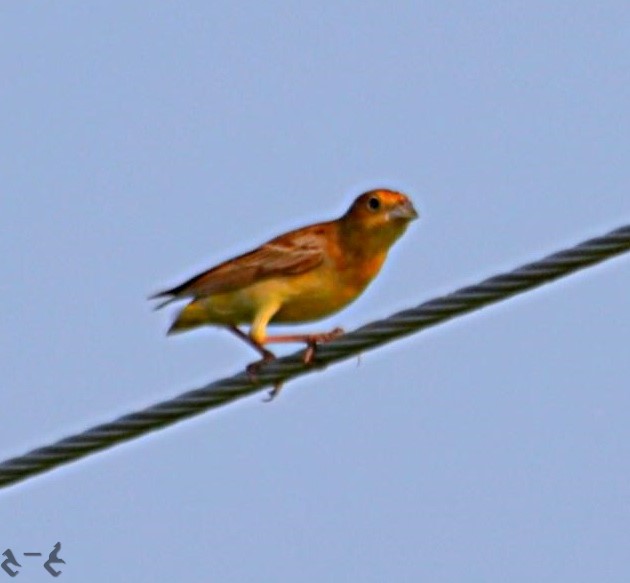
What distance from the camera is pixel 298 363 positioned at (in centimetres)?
1079

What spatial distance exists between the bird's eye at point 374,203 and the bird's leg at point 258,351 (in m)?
1.14

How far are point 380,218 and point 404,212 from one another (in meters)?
0.17

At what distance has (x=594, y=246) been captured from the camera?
8750mm

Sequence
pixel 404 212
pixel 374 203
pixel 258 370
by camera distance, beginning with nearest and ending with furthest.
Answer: pixel 258 370 < pixel 404 212 < pixel 374 203

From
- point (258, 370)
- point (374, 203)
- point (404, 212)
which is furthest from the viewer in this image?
point (374, 203)

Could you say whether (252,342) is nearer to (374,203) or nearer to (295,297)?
(295,297)

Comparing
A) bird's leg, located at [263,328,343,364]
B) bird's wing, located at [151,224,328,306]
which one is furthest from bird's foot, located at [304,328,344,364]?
bird's wing, located at [151,224,328,306]

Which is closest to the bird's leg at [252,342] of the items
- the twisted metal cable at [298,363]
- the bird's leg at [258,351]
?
the bird's leg at [258,351]

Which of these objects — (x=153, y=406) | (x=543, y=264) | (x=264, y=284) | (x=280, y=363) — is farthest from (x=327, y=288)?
(x=543, y=264)

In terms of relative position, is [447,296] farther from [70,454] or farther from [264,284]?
[264,284]

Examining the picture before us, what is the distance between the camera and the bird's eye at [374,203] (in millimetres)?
13281

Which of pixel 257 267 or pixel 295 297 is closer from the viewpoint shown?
pixel 295 297

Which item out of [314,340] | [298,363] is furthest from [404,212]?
[298,363]

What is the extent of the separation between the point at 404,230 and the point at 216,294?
1260 millimetres
